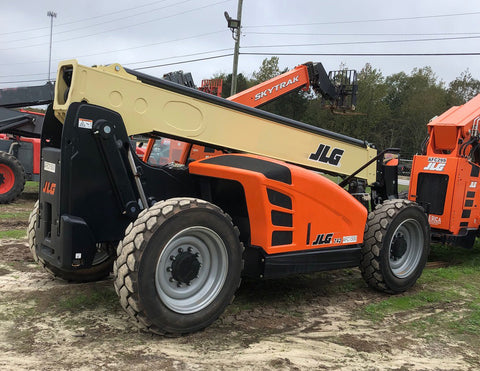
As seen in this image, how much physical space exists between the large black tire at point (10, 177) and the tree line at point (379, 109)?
29591 millimetres

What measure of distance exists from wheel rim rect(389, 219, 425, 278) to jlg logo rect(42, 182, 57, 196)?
3445 mm

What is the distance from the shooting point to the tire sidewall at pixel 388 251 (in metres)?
4.93

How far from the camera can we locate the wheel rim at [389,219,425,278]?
5.18 m

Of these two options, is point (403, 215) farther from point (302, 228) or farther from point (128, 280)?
point (128, 280)

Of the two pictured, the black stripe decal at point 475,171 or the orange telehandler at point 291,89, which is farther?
the black stripe decal at point 475,171

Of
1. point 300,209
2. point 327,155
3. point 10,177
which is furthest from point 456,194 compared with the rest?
point 10,177

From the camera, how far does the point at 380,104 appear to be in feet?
131

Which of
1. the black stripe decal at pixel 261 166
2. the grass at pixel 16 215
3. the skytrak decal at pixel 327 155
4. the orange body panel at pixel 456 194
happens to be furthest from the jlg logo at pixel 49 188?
the grass at pixel 16 215

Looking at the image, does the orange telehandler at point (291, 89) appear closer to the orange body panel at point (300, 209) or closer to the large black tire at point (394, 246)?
the orange body panel at point (300, 209)

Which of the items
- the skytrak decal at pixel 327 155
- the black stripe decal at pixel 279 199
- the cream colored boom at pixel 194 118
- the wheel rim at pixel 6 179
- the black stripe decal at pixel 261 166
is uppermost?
the cream colored boom at pixel 194 118

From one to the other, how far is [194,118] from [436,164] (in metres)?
4.27

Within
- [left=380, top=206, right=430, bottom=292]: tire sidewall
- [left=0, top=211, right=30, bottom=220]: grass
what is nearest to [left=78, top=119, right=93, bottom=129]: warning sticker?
[left=380, top=206, right=430, bottom=292]: tire sidewall

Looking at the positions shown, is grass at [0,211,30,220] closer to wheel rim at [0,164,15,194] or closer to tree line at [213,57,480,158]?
wheel rim at [0,164,15,194]

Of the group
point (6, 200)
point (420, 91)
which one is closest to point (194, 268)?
point (6, 200)
